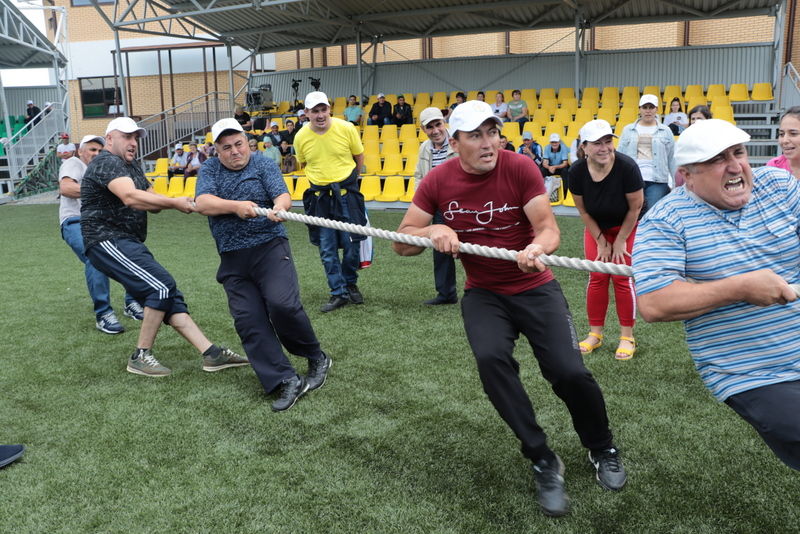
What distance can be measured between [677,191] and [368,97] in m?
19.3

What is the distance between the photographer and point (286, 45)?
865 inches

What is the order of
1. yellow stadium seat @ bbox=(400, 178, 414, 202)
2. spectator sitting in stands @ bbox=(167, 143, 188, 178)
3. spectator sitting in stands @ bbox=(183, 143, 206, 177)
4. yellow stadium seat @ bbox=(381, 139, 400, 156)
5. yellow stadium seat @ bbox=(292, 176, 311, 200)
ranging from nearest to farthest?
yellow stadium seat @ bbox=(400, 178, 414, 202)
yellow stadium seat @ bbox=(292, 176, 311, 200)
yellow stadium seat @ bbox=(381, 139, 400, 156)
spectator sitting in stands @ bbox=(183, 143, 206, 177)
spectator sitting in stands @ bbox=(167, 143, 188, 178)

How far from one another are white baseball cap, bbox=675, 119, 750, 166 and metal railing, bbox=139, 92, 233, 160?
21.2m

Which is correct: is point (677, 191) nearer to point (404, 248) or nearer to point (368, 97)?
point (404, 248)

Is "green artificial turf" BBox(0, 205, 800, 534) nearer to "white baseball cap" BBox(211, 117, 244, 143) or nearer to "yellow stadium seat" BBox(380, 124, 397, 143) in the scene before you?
"white baseball cap" BBox(211, 117, 244, 143)

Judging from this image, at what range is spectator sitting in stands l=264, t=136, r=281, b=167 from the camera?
15.8 meters

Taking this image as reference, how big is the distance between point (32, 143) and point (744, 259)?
79.7 ft

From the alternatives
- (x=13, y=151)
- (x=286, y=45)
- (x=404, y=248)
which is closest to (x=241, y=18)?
(x=286, y=45)

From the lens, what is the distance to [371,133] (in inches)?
679

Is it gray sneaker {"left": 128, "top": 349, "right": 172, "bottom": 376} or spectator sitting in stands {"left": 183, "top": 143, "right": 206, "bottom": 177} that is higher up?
spectator sitting in stands {"left": 183, "top": 143, "right": 206, "bottom": 177}

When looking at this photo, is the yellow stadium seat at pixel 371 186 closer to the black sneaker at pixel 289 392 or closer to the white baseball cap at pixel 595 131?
the white baseball cap at pixel 595 131

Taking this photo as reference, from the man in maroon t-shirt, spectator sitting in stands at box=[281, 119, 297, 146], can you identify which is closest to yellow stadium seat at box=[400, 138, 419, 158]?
spectator sitting in stands at box=[281, 119, 297, 146]

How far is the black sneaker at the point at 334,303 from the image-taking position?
6889 millimetres

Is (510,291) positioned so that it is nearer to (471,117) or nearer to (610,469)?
(471,117)
